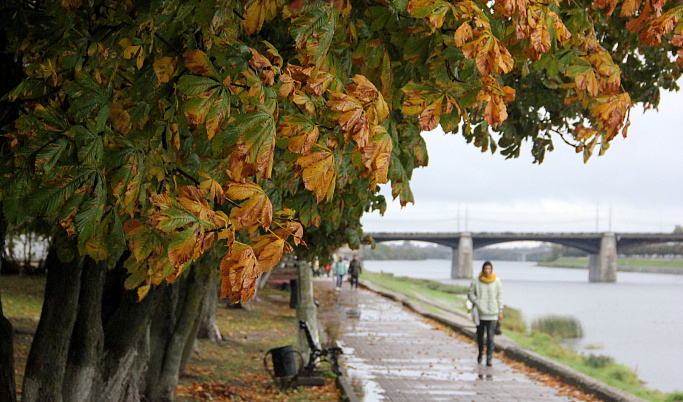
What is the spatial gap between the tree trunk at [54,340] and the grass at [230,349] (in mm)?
3704

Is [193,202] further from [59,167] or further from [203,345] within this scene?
[203,345]

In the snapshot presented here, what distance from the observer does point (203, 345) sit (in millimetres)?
14344

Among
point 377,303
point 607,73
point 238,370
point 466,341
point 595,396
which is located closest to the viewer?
point 607,73

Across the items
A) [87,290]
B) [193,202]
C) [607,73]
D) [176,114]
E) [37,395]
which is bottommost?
[37,395]

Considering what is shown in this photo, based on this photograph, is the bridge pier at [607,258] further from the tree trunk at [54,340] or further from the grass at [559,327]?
the tree trunk at [54,340]

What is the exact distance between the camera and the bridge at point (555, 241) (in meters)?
70.3

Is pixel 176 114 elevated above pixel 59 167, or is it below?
above

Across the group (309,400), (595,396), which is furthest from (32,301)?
(595,396)

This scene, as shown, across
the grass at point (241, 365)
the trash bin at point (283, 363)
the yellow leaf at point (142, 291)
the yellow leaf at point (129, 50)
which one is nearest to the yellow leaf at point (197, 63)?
Result: the yellow leaf at point (129, 50)

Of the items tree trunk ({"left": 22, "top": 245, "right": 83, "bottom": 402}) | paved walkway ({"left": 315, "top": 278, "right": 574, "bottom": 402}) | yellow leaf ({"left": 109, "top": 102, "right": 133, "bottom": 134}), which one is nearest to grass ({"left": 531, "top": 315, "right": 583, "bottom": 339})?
paved walkway ({"left": 315, "top": 278, "right": 574, "bottom": 402})

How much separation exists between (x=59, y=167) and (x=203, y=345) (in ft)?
40.3

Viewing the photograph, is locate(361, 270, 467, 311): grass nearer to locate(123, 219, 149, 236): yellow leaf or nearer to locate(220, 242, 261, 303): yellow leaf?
locate(123, 219, 149, 236): yellow leaf

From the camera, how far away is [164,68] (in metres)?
2.95

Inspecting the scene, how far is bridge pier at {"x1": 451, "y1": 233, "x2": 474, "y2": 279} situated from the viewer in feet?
238
